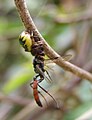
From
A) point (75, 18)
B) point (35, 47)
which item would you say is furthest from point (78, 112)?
point (35, 47)

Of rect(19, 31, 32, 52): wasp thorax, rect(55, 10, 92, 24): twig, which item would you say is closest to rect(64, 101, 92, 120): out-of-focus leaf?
rect(55, 10, 92, 24): twig

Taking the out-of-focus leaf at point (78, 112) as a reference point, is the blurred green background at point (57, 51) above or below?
above

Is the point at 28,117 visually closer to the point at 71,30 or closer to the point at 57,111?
the point at 57,111

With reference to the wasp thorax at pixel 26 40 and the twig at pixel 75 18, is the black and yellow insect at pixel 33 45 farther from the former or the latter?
the twig at pixel 75 18

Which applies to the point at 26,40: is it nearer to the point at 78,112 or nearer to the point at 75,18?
the point at 78,112

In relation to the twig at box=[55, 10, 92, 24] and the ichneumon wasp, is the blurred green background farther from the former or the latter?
the ichneumon wasp

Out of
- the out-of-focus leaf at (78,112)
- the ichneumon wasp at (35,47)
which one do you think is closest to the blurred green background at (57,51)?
the out-of-focus leaf at (78,112)
